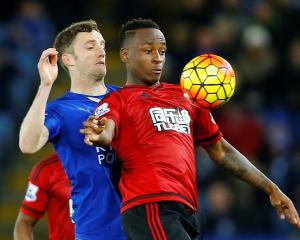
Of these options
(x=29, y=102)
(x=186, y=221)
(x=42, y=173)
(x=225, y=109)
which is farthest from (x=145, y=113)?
(x=29, y=102)

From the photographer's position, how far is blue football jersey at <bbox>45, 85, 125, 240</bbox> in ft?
21.7

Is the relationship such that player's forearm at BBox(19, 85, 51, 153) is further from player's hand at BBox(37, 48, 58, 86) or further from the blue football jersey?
the blue football jersey

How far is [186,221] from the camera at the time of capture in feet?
20.0

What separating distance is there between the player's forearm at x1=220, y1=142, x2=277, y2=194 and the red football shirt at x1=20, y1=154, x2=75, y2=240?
4.72ft

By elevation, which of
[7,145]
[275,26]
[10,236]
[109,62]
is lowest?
[10,236]

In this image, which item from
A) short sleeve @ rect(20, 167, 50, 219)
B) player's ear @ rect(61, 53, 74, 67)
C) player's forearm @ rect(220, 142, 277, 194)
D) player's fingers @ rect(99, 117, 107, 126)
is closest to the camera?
player's fingers @ rect(99, 117, 107, 126)

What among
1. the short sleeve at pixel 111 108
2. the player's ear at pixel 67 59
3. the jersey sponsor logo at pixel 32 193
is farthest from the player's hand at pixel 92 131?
the jersey sponsor logo at pixel 32 193

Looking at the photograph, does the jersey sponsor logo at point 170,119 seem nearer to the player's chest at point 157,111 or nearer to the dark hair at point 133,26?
the player's chest at point 157,111

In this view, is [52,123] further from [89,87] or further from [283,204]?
[283,204]

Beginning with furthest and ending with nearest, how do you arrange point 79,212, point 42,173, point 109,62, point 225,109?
point 109,62 < point 225,109 < point 42,173 < point 79,212

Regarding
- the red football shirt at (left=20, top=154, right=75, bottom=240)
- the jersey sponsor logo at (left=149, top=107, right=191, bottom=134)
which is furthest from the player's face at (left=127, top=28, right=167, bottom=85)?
the red football shirt at (left=20, top=154, right=75, bottom=240)

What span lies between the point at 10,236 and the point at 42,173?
5712mm

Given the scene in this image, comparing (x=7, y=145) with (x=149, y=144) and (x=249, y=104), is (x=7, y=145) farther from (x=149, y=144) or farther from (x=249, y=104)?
(x=149, y=144)

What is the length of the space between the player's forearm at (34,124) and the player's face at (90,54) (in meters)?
0.74
